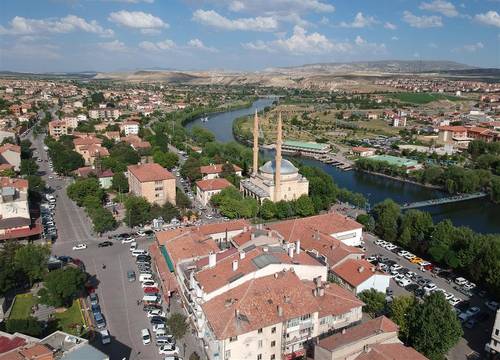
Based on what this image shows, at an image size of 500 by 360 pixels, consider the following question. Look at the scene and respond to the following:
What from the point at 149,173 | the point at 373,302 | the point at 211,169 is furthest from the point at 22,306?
the point at 211,169

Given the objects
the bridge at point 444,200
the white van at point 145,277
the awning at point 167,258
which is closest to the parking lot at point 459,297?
the bridge at point 444,200

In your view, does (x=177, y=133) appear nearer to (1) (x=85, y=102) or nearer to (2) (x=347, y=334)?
(1) (x=85, y=102)

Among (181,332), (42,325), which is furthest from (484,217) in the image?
(42,325)

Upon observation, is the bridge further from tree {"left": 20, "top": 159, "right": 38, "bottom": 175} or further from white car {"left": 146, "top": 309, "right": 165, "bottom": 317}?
tree {"left": 20, "top": 159, "right": 38, "bottom": 175}

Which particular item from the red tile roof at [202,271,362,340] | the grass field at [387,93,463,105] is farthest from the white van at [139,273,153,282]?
the grass field at [387,93,463,105]

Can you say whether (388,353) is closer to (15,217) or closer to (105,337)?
(105,337)
